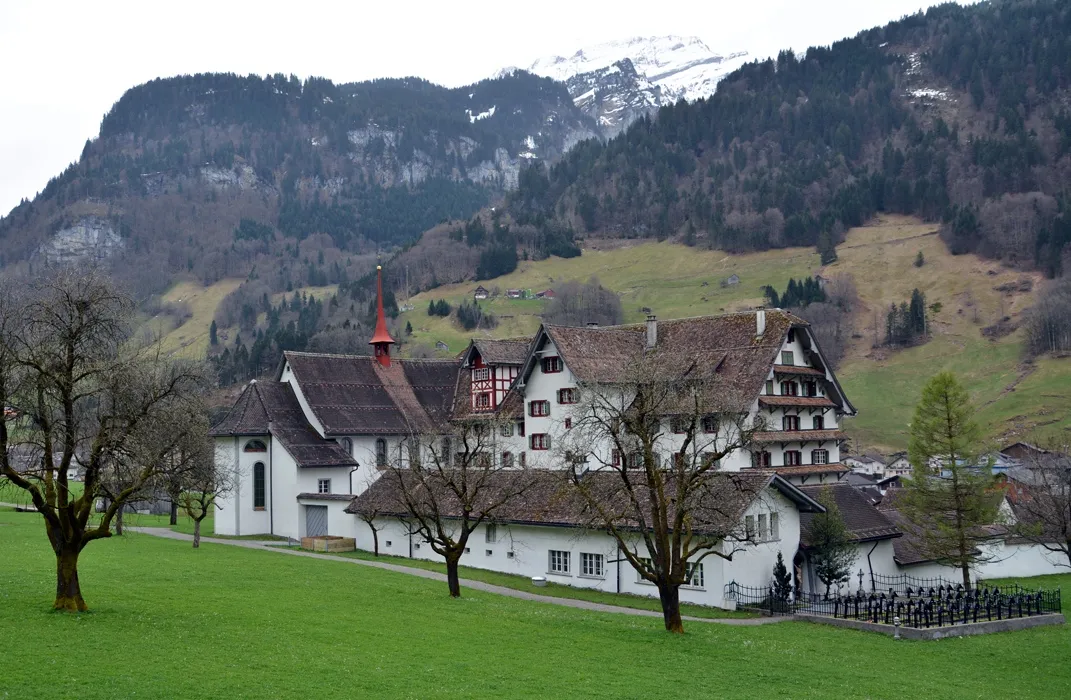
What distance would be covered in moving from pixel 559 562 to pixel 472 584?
192 inches

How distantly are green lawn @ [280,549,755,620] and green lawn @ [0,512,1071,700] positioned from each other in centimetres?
427

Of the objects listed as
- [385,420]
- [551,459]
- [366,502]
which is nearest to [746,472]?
[551,459]

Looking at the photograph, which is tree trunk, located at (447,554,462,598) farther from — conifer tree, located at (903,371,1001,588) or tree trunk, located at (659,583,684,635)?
conifer tree, located at (903,371,1001,588)

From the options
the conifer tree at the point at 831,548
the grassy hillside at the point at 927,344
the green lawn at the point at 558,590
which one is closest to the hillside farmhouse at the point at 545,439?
the conifer tree at the point at 831,548

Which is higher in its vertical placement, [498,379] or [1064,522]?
[498,379]

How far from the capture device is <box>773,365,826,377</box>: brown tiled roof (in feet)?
199

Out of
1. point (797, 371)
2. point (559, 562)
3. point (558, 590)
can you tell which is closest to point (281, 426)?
point (559, 562)

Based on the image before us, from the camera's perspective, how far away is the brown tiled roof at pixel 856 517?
155 feet

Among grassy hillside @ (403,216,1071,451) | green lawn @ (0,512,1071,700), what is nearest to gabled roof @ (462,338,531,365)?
green lawn @ (0,512,1071,700)

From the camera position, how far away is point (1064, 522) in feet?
201

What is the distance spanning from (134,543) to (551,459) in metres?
23.8

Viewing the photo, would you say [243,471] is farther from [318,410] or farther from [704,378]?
[704,378]

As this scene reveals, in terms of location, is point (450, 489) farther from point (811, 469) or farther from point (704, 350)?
point (811, 469)

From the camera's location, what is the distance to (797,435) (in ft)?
200
